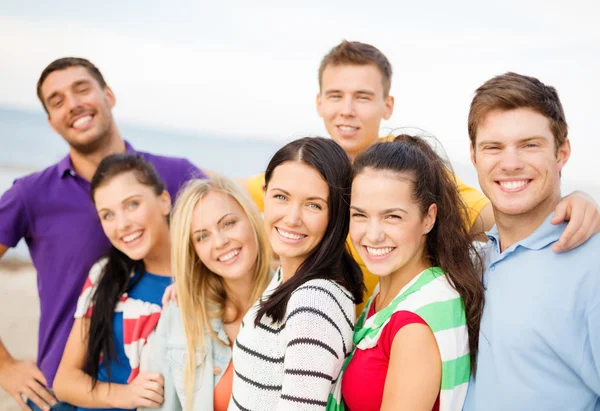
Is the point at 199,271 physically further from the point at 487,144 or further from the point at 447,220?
the point at 487,144

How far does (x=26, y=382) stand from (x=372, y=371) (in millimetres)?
2601

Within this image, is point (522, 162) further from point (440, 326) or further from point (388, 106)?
point (388, 106)

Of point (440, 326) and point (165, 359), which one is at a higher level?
point (440, 326)

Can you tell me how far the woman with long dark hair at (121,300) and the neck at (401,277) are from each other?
4.54 feet

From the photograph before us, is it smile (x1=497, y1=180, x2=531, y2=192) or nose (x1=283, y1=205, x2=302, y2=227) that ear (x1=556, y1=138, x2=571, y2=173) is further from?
nose (x1=283, y1=205, x2=302, y2=227)

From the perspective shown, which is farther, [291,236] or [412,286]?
[291,236]

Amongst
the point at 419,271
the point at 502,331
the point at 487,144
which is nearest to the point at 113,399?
the point at 419,271

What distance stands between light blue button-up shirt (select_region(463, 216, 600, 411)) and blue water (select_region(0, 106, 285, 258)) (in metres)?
19.4

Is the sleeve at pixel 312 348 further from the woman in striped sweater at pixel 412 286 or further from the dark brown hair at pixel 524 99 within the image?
the dark brown hair at pixel 524 99

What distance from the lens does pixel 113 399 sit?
10.2 ft

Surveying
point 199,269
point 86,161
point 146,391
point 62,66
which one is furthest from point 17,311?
point 199,269

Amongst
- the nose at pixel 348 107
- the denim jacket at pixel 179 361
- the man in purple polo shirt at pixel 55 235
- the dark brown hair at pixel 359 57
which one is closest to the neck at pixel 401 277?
the denim jacket at pixel 179 361

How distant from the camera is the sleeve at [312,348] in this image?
203cm

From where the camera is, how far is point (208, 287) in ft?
10.3
